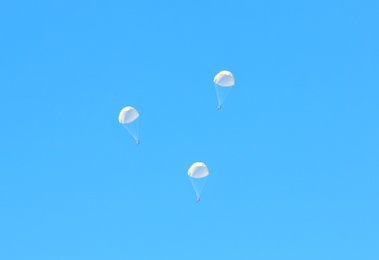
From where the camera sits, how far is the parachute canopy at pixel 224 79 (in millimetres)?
75500

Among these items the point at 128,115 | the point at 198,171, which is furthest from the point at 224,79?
the point at 128,115

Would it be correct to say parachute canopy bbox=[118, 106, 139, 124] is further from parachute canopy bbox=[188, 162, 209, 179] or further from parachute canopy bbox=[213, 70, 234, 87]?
parachute canopy bbox=[213, 70, 234, 87]

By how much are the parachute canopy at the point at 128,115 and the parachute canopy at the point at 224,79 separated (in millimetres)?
11510

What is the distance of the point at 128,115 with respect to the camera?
7519cm

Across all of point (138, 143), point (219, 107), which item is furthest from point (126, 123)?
point (219, 107)

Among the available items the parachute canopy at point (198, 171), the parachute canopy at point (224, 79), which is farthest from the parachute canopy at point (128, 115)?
the parachute canopy at point (224, 79)

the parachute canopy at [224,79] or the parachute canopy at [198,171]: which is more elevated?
the parachute canopy at [224,79]

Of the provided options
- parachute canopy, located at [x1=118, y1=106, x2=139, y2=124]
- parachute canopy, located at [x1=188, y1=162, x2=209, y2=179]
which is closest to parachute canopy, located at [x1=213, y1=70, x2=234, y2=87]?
parachute canopy, located at [x1=188, y1=162, x2=209, y2=179]

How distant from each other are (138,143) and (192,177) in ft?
31.0

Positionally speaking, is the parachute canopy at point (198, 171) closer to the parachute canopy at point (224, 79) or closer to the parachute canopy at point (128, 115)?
the parachute canopy at point (128, 115)

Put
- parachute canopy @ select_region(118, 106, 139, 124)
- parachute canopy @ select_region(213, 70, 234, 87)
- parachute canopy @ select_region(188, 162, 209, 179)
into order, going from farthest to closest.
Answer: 1. parachute canopy @ select_region(213, 70, 234, 87)
2. parachute canopy @ select_region(118, 106, 139, 124)
3. parachute canopy @ select_region(188, 162, 209, 179)

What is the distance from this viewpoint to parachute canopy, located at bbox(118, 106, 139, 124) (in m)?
75.1

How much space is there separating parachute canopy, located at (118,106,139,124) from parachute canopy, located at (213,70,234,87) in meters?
11.5

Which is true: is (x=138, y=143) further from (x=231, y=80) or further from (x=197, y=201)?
(x=231, y=80)
